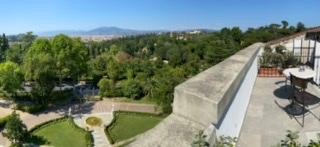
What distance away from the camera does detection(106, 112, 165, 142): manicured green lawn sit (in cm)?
2184

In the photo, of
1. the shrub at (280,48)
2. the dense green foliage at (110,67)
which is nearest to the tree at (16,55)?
the dense green foliage at (110,67)

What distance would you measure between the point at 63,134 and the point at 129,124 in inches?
195

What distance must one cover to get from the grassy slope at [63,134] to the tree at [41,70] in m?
5.13

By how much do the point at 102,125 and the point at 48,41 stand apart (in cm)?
1320

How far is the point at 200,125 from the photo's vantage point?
264 cm

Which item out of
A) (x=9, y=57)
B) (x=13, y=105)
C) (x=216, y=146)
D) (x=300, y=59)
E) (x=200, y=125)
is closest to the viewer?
(x=216, y=146)

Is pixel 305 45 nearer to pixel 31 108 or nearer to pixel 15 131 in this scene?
pixel 15 131

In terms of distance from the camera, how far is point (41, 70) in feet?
86.5

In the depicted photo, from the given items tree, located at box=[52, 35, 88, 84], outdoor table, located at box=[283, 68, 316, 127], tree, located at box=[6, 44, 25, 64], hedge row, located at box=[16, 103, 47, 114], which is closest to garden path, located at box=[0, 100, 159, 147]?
hedge row, located at box=[16, 103, 47, 114]

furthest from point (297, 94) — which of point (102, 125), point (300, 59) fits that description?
point (102, 125)

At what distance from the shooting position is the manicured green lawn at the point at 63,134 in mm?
20422

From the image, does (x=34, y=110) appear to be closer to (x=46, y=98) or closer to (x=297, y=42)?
(x=46, y=98)

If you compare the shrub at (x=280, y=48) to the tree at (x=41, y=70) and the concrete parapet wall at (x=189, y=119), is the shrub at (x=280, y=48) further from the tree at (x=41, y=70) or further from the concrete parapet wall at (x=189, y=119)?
the tree at (x=41, y=70)

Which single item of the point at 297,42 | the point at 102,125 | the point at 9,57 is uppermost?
the point at 297,42
